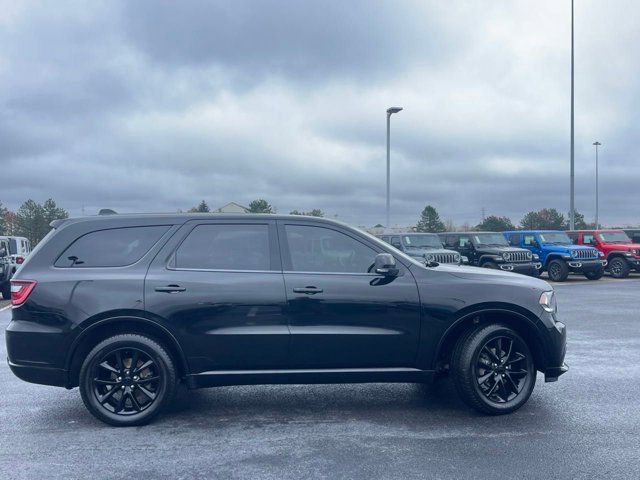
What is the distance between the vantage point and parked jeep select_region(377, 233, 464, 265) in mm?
19656

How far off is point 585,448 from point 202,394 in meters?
3.64

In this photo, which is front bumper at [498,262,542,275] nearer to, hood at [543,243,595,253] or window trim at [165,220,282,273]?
hood at [543,243,595,253]

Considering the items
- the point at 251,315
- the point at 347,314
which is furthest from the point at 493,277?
the point at 251,315

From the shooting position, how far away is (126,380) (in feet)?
17.9

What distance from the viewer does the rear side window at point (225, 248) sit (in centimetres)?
563

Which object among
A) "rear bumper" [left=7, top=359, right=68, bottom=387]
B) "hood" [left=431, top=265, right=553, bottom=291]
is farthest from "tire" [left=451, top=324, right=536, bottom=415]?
"rear bumper" [left=7, top=359, right=68, bottom=387]

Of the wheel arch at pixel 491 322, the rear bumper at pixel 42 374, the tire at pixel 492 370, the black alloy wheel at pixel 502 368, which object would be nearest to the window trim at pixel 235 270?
the rear bumper at pixel 42 374

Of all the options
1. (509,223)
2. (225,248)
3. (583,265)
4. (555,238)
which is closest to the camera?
(225,248)

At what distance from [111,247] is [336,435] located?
2515mm

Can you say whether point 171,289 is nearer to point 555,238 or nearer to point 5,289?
point 5,289

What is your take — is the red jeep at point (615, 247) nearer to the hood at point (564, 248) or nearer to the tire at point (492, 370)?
the hood at point (564, 248)

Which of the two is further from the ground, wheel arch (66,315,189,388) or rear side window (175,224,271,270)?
rear side window (175,224,271,270)

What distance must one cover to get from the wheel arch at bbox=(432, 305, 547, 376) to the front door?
0.32 m

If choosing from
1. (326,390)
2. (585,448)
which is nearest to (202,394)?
(326,390)
